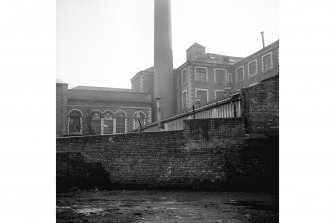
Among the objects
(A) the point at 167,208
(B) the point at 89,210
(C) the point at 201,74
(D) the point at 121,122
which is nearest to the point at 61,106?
(D) the point at 121,122

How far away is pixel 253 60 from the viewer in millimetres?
29516

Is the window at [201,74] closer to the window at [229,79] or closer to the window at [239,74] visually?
the window at [229,79]

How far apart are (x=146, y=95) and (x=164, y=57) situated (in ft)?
16.1

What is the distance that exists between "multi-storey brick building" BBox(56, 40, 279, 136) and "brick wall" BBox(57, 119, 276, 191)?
52.0 ft

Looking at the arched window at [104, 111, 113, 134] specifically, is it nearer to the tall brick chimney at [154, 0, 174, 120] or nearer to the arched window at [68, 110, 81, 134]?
the arched window at [68, 110, 81, 134]

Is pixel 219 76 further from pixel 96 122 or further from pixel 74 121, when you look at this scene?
pixel 74 121

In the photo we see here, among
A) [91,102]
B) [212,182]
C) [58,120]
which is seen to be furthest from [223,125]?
[91,102]

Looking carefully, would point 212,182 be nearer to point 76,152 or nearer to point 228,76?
point 76,152

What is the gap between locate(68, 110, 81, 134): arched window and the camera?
87.6ft

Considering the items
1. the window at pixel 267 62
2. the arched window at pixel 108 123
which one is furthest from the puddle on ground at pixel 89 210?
the window at pixel 267 62

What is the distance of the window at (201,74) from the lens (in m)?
31.2

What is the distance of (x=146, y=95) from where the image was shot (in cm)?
3114

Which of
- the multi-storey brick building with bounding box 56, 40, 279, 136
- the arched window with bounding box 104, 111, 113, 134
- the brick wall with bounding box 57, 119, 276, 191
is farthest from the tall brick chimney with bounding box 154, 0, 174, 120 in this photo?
the brick wall with bounding box 57, 119, 276, 191

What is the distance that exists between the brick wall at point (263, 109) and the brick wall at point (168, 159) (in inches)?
16.6
